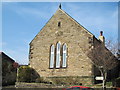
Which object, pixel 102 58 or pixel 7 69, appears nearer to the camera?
pixel 102 58

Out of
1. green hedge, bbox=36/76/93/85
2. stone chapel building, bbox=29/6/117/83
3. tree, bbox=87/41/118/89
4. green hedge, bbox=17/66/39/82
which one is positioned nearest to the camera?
tree, bbox=87/41/118/89

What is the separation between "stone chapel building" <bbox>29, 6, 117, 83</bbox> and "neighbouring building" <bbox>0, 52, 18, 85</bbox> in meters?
6.70

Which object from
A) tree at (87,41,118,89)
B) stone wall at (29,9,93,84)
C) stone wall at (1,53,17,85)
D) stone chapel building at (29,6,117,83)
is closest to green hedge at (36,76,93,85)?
stone chapel building at (29,6,117,83)

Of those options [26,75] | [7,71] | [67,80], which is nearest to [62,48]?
[67,80]

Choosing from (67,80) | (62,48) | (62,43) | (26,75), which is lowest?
(67,80)

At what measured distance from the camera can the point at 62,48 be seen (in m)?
26.4

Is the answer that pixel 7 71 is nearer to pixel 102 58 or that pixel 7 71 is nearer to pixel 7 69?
pixel 7 69

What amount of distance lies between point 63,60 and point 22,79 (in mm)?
6901

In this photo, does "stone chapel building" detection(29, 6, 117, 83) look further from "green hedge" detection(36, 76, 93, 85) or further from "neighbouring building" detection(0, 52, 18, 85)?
"neighbouring building" detection(0, 52, 18, 85)

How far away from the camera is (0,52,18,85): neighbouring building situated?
31.9 metres

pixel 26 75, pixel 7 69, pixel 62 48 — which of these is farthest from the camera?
pixel 7 69

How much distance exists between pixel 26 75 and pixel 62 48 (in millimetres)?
6926

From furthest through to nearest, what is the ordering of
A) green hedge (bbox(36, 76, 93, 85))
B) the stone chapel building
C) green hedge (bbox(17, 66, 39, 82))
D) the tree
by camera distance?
green hedge (bbox(17, 66, 39, 82)) < the stone chapel building < green hedge (bbox(36, 76, 93, 85)) < the tree

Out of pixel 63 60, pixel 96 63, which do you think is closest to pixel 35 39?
pixel 63 60
